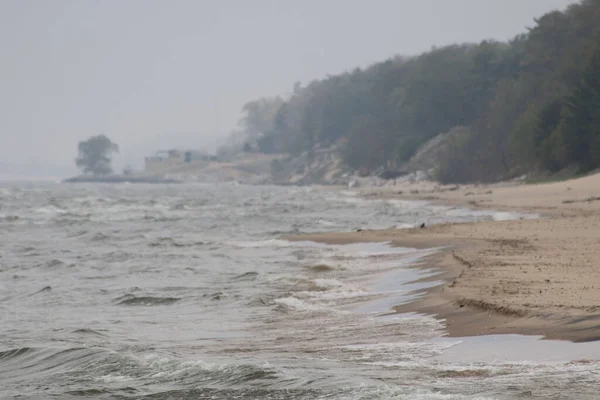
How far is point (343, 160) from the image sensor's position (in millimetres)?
145250

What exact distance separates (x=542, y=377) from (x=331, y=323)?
14.7ft

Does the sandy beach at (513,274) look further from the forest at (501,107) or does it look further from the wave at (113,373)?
the forest at (501,107)

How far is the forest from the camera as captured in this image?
55344 millimetres

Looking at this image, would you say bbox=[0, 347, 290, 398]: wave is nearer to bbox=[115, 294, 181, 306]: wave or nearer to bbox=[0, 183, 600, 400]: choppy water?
bbox=[0, 183, 600, 400]: choppy water

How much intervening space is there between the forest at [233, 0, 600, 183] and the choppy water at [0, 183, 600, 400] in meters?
34.3

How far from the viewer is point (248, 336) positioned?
1134 cm

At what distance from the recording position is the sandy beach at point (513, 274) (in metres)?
9.56

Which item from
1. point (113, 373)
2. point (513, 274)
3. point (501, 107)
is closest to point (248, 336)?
point (113, 373)

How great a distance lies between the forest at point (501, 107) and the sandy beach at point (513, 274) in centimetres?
2730

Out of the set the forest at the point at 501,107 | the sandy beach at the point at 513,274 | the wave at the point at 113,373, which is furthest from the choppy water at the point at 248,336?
the forest at the point at 501,107

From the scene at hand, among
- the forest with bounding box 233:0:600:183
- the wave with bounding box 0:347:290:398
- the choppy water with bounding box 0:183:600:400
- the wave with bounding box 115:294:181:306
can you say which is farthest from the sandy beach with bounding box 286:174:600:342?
the forest with bounding box 233:0:600:183

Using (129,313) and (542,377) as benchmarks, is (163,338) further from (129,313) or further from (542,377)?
(542,377)

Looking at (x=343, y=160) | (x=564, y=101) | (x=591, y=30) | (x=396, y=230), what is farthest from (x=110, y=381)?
(x=343, y=160)

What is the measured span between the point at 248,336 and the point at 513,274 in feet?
14.0
